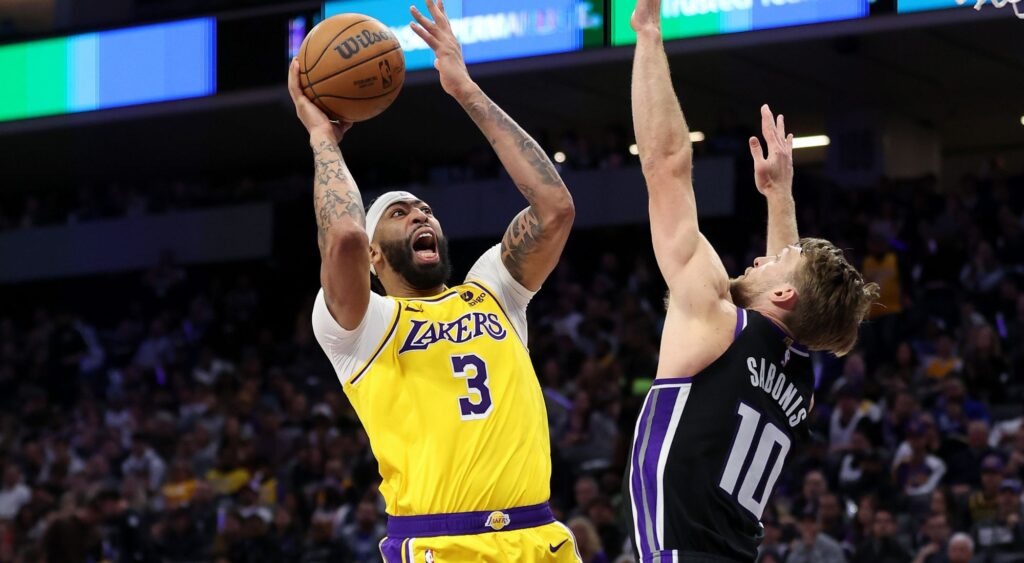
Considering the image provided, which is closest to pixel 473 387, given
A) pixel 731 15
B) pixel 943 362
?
pixel 731 15

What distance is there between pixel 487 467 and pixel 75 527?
9.84m

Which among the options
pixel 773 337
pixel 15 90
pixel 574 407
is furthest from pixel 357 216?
pixel 15 90

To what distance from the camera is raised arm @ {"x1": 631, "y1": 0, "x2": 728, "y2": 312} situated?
389 centimetres

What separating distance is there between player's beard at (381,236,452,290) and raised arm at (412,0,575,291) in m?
0.28

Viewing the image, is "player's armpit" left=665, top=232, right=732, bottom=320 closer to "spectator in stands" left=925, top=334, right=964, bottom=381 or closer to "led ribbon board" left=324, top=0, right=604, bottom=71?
"led ribbon board" left=324, top=0, right=604, bottom=71

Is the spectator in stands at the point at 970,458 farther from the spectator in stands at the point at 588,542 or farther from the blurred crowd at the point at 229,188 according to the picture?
the blurred crowd at the point at 229,188

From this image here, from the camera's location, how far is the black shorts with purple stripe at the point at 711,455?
3.86m

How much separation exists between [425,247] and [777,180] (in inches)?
50.2

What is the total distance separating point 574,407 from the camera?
42.9 feet

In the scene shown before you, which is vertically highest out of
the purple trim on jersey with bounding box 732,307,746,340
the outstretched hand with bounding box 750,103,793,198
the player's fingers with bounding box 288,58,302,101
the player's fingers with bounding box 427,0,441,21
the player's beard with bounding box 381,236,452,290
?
the player's fingers with bounding box 427,0,441,21

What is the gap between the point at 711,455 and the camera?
3889 mm

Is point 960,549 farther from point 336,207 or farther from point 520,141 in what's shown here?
point 336,207

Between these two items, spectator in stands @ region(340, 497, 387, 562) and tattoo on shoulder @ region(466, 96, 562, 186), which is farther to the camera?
spectator in stands @ region(340, 497, 387, 562)

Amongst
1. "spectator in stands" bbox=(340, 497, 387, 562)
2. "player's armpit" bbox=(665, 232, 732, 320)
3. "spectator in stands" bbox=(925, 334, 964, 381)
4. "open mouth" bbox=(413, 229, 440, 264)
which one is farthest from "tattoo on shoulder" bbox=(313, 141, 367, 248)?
"spectator in stands" bbox=(925, 334, 964, 381)
